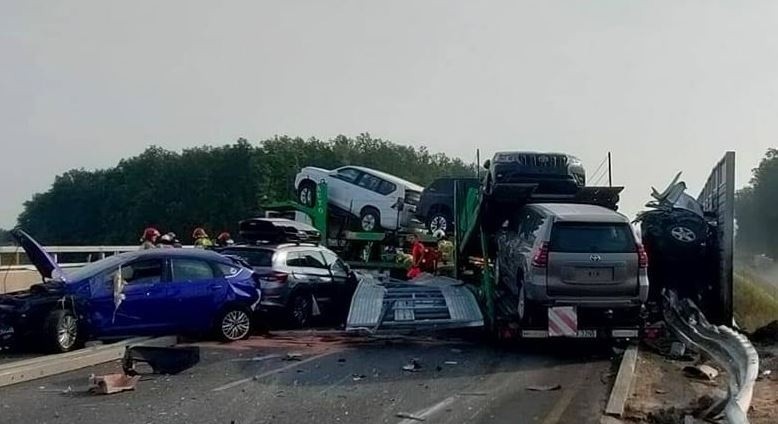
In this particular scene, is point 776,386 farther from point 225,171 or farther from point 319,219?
point 225,171

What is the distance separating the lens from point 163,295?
14.9 m

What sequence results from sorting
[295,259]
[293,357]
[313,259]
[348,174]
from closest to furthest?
1. [293,357]
2. [295,259]
3. [313,259]
4. [348,174]

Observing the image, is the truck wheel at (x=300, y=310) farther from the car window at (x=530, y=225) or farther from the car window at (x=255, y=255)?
the car window at (x=530, y=225)

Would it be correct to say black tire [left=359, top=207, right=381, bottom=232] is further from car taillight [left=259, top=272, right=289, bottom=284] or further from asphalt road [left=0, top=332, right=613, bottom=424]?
asphalt road [left=0, top=332, right=613, bottom=424]

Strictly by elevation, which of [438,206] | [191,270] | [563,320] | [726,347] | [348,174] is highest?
[348,174]

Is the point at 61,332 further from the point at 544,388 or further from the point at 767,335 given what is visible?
the point at 767,335

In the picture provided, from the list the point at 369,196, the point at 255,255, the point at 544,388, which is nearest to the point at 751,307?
the point at 369,196

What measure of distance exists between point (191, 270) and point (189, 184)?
67915 mm

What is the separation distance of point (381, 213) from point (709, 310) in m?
12.0

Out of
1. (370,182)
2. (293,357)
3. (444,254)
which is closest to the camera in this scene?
(293,357)

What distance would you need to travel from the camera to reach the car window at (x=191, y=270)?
15.2 m

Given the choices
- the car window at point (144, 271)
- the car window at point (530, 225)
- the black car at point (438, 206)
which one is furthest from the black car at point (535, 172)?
the black car at point (438, 206)

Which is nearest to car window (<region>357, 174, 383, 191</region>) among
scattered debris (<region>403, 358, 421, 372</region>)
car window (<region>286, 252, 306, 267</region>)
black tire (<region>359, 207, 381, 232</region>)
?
black tire (<region>359, 207, 381, 232</region>)

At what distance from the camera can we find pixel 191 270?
15.4m
